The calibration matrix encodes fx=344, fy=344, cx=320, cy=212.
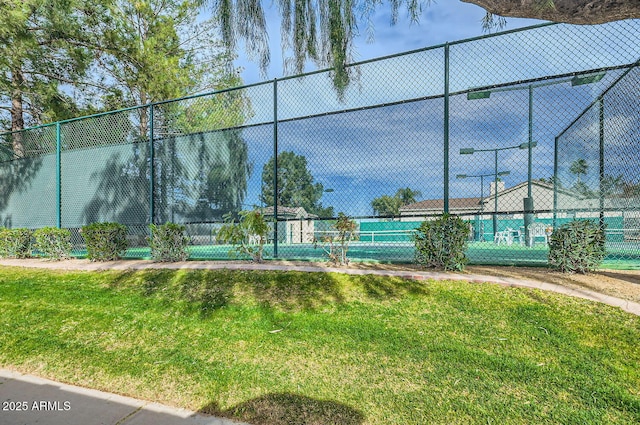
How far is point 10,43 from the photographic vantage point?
27.1ft

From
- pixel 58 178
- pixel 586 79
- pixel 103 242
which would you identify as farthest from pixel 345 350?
pixel 58 178

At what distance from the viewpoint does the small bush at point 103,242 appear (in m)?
5.78

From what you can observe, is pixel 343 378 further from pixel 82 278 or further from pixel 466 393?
pixel 82 278

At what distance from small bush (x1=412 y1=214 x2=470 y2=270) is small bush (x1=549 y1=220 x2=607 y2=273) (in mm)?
1000

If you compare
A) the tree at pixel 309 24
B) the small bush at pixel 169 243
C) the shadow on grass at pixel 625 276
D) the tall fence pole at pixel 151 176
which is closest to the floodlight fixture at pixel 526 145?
the shadow on grass at pixel 625 276

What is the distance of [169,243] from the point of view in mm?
5496

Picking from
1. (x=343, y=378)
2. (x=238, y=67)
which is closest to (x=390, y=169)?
(x=238, y=67)

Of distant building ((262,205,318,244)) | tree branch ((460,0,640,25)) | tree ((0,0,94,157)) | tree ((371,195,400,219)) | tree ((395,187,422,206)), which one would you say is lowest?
distant building ((262,205,318,244))

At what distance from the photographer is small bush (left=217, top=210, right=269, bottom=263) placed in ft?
15.5

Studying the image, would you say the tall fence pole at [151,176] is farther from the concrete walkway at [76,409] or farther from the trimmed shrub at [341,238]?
the concrete walkway at [76,409]

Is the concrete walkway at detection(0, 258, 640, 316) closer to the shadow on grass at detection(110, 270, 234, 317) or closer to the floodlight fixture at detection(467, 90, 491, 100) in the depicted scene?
the shadow on grass at detection(110, 270, 234, 317)

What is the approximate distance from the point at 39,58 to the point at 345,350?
1193 cm

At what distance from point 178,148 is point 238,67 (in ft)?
10.9

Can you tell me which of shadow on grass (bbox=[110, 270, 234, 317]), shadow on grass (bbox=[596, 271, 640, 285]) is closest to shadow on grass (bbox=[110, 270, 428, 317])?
shadow on grass (bbox=[110, 270, 234, 317])
